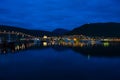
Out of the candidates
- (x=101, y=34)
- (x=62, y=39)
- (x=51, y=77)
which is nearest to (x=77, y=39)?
(x=62, y=39)

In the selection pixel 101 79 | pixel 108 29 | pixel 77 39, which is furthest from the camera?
pixel 108 29

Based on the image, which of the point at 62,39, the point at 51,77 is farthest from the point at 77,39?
the point at 51,77

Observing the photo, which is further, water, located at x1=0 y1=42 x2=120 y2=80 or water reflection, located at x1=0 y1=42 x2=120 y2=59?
water reflection, located at x1=0 y1=42 x2=120 y2=59

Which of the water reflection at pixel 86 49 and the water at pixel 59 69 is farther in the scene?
the water reflection at pixel 86 49

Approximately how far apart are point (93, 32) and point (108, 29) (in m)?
13.0

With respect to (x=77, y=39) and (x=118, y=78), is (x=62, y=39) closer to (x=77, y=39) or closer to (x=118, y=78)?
(x=77, y=39)

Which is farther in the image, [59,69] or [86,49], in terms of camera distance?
[86,49]

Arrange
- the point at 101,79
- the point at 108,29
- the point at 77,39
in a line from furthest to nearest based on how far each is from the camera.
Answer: the point at 108,29 → the point at 77,39 → the point at 101,79

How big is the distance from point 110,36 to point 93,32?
14.1 meters

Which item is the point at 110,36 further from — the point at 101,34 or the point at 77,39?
the point at 77,39

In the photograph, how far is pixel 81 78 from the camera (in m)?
16.1

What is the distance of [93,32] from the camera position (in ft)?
608

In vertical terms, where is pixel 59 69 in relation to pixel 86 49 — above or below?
above

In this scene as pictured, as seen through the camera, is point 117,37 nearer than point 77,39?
No
